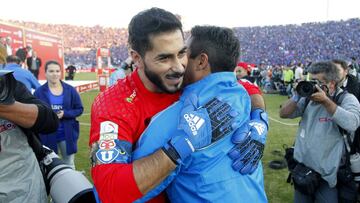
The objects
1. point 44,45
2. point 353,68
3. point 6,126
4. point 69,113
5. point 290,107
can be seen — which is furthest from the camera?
point 44,45

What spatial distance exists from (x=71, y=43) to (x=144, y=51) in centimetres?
7114

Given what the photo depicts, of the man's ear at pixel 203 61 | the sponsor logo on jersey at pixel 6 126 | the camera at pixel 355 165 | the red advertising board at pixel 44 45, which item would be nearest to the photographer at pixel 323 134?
the camera at pixel 355 165

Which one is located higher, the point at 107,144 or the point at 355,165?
the point at 107,144

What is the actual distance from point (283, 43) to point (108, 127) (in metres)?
51.1

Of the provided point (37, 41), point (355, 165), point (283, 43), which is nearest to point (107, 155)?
point (355, 165)

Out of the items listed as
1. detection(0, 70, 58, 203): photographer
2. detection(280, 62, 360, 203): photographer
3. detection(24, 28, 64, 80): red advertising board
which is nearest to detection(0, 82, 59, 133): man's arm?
detection(0, 70, 58, 203): photographer

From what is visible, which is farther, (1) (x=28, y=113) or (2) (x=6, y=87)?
(1) (x=28, y=113)

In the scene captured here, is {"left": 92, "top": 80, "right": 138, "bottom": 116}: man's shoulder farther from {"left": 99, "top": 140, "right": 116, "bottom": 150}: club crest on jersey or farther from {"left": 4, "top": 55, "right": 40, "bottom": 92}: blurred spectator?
{"left": 4, "top": 55, "right": 40, "bottom": 92}: blurred spectator

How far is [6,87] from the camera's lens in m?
1.62

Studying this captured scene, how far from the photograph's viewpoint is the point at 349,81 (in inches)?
164

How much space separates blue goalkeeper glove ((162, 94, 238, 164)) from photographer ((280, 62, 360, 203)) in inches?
79.0

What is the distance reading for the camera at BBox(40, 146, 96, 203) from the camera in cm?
202

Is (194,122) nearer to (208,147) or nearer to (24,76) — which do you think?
(208,147)

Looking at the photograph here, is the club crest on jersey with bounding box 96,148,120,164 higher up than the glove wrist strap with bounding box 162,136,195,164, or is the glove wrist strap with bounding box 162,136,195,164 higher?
the glove wrist strap with bounding box 162,136,195,164
